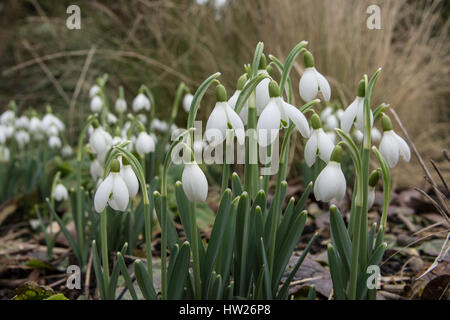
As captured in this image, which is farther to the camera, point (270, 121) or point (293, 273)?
point (293, 273)

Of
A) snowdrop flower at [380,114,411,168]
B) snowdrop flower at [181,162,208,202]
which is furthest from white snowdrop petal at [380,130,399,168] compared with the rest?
snowdrop flower at [181,162,208,202]

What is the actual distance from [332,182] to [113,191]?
1.61ft

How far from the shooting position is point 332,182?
1035mm

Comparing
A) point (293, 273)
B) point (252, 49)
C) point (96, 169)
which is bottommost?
point (293, 273)

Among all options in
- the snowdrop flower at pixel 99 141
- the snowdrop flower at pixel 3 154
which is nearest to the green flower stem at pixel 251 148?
the snowdrop flower at pixel 99 141

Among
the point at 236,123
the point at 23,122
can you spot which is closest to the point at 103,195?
the point at 236,123

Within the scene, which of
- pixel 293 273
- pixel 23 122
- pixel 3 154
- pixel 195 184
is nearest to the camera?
pixel 195 184

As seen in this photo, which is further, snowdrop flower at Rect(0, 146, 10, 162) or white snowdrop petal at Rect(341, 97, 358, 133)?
snowdrop flower at Rect(0, 146, 10, 162)

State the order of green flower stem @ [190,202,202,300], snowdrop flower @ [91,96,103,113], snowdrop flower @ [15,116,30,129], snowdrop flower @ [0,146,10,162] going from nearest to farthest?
1. green flower stem @ [190,202,202,300]
2. snowdrop flower @ [91,96,103,113]
3. snowdrop flower @ [0,146,10,162]
4. snowdrop flower @ [15,116,30,129]

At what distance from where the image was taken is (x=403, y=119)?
3.52 metres

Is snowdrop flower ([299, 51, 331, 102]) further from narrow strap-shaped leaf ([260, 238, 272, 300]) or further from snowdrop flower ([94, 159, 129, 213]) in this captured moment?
snowdrop flower ([94, 159, 129, 213])

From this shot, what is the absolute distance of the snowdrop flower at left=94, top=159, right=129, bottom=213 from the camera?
108cm

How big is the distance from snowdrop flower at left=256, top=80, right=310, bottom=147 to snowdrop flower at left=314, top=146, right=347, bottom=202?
0.08 m

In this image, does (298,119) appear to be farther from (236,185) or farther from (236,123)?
(236,185)
